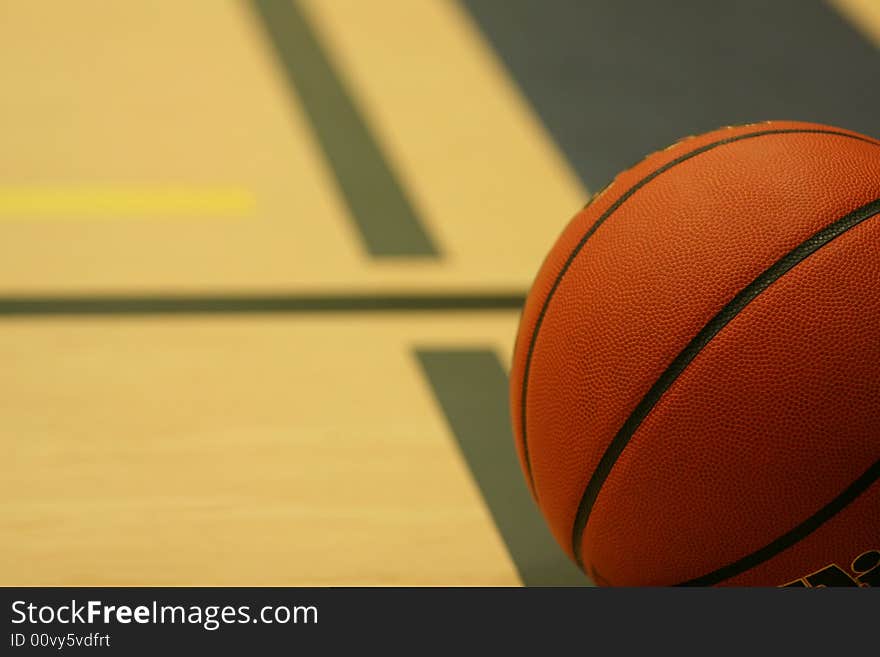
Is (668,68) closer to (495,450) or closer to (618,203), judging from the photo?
Result: (495,450)

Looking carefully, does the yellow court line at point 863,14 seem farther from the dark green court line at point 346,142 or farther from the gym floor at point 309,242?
the dark green court line at point 346,142

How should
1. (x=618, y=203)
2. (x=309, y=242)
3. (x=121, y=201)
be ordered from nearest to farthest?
(x=618, y=203) → (x=309, y=242) → (x=121, y=201)

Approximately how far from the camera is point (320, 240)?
8.52 ft

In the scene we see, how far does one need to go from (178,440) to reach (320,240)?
25.2 inches

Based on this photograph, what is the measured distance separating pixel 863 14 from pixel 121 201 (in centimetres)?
206

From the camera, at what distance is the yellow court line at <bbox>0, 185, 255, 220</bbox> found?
2.64 metres

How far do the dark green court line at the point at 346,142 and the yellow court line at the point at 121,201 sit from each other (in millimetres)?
156

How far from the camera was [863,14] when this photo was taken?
370 centimetres

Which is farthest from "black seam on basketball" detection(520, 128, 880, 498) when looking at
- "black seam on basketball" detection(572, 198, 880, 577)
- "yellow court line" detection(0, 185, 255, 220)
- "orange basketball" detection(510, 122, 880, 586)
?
"yellow court line" detection(0, 185, 255, 220)

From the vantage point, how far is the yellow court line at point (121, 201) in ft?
8.66

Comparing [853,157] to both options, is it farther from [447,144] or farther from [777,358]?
[447,144]

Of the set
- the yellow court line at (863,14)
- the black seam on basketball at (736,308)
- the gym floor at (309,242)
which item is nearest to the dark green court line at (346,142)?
the gym floor at (309,242)

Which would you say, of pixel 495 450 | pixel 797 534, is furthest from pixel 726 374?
pixel 495 450

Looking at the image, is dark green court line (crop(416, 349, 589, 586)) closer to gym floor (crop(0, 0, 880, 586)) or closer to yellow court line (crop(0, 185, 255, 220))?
gym floor (crop(0, 0, 880, 586))
